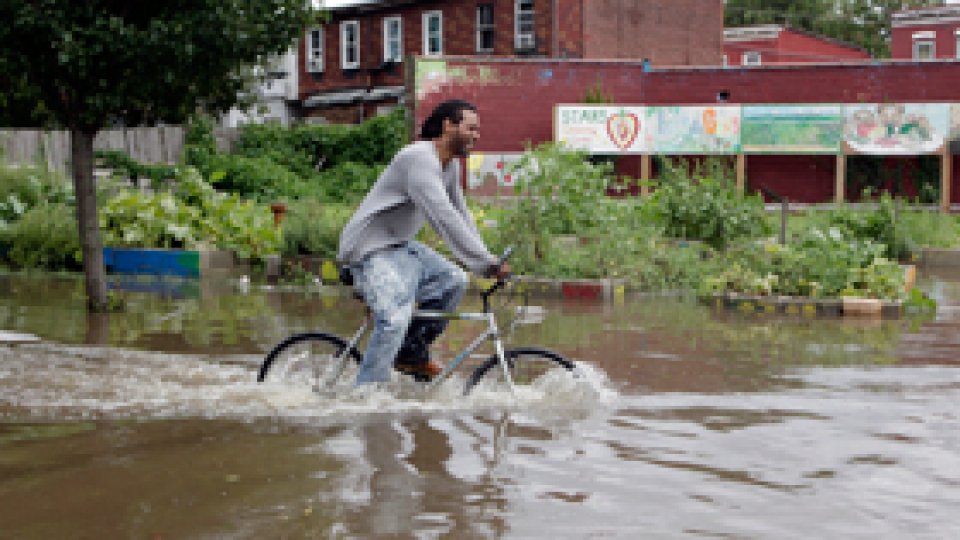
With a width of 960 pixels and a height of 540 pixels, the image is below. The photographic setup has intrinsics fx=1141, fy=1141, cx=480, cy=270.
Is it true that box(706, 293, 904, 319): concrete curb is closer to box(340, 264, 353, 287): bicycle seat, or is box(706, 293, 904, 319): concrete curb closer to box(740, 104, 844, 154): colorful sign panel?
box(340, 264, 353, 287): bicycle seat

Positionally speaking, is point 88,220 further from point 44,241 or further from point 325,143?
point 325,143

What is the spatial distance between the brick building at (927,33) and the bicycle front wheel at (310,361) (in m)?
41.7

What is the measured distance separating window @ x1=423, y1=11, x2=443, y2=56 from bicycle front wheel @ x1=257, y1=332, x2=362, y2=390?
106 feet

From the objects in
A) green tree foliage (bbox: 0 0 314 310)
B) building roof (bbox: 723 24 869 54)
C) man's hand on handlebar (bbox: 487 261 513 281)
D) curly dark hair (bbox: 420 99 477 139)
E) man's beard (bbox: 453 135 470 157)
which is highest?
building roof (bbox: 723 24 869 54)

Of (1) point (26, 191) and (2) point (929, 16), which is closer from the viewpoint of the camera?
(1) point (26, 191)

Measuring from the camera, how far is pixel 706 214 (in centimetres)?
1606

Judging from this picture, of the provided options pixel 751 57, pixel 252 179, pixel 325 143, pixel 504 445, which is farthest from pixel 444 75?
pixel 504 445

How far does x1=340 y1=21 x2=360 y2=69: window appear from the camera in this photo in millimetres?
41375

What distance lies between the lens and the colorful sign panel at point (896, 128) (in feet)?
91.9

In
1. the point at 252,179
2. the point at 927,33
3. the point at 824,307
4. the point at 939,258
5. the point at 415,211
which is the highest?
the point at 927,33

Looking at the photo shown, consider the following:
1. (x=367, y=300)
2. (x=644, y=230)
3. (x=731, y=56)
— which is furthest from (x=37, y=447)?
(x=731, y=56)

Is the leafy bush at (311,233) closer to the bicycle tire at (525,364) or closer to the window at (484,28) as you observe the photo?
the bicycle tire at (525,364)

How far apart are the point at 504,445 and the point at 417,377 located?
1.19 meters

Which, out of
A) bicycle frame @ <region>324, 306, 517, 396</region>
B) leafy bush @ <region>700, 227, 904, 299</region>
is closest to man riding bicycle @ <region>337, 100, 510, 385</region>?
bicycle frame @ <region>324, 306, 517, 396</region>
